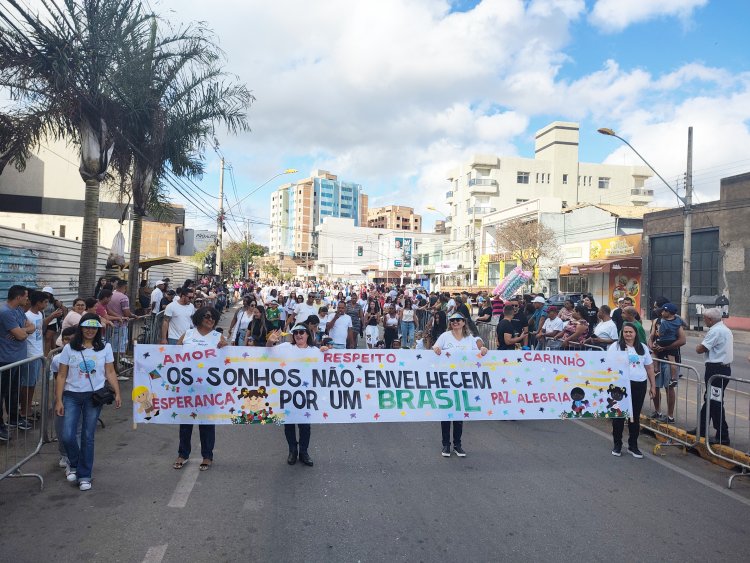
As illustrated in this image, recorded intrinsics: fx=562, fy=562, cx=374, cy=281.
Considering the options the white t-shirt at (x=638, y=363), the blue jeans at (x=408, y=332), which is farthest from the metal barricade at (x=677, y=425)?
the blue jeans at (x=408, y=332)

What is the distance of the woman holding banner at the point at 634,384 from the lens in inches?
270

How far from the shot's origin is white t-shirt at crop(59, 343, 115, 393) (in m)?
5.38

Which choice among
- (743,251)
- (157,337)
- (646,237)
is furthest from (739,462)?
(646,237)

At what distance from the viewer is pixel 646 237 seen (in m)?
33.6

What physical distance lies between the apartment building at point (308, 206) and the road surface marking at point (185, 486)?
15904 cm

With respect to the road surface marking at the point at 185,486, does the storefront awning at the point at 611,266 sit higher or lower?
higher

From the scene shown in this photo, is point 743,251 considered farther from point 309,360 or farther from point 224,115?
point 309,360

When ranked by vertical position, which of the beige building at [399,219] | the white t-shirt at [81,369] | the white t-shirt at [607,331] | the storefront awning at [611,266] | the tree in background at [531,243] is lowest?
the white t-shirt at [81,369]

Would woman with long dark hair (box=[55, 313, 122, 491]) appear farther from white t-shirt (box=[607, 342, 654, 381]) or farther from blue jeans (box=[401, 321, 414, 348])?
blue jeans (box=[401, 321, 414, 348])

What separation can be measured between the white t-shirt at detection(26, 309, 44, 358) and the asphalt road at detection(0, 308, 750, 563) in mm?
1546

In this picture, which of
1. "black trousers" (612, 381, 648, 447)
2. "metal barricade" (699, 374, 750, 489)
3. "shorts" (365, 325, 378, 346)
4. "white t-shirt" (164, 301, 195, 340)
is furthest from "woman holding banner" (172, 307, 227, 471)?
"shorts" (365, 325, 378, 346)

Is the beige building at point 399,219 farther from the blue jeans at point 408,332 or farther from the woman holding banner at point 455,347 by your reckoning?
the woman holding banner at point 455,347

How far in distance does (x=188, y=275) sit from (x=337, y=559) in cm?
3771

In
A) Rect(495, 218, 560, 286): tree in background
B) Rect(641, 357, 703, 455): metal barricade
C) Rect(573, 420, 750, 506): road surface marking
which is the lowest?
Rect(573, 420, 750, 506): road surface marking
